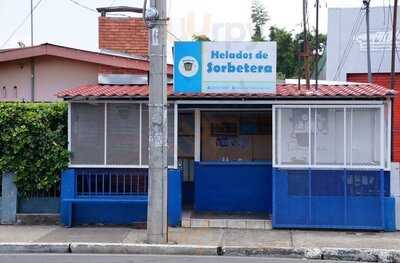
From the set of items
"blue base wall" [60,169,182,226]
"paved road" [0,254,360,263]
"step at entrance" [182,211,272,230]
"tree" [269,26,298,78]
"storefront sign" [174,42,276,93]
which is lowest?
"paved road" [0,254,360,263]

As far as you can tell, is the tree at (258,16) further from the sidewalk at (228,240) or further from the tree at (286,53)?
the sidewalk at (228,240)

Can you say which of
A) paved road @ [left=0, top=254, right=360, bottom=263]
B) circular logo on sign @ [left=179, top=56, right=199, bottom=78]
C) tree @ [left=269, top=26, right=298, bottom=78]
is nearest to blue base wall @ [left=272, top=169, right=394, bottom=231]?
paved road @ [left=0, top=254, right=360, bottom=263]

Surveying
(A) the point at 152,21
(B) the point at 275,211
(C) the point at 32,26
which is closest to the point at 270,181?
(B) the point at 275,211

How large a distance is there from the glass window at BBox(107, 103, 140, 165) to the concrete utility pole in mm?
1799

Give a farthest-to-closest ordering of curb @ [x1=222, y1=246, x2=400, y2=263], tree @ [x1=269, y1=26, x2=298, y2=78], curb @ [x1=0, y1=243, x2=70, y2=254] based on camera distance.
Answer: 1. tree @ [x1=269, y1=26, x2=298, y2=78]
2. curb @ [x1=0, y1=243, x2=70, y2=254]
3. curb @ [x1=222, y1=246, x2=400, y2=263]

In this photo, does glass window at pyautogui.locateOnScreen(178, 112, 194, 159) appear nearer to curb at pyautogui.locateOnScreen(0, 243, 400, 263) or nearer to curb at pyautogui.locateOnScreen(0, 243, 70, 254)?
curb at pyautogui.locateOnScreen(0, 243, 400, 263)

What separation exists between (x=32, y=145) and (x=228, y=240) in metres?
4.19

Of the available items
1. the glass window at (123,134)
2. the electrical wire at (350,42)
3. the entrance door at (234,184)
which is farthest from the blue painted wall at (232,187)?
the electrical wire at (350,42)

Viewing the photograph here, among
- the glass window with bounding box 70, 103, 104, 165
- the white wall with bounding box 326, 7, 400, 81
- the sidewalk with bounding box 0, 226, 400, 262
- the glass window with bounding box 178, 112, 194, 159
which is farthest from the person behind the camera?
the white wall with bounding box 326, 7, 400, 81

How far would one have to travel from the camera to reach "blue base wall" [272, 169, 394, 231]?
41.6ft

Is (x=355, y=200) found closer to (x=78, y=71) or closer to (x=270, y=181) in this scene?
(x=270, y=181)

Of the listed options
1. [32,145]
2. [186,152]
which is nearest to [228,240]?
[186,152]

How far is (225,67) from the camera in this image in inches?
503

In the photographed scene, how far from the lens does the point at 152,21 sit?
11445 millimetres
